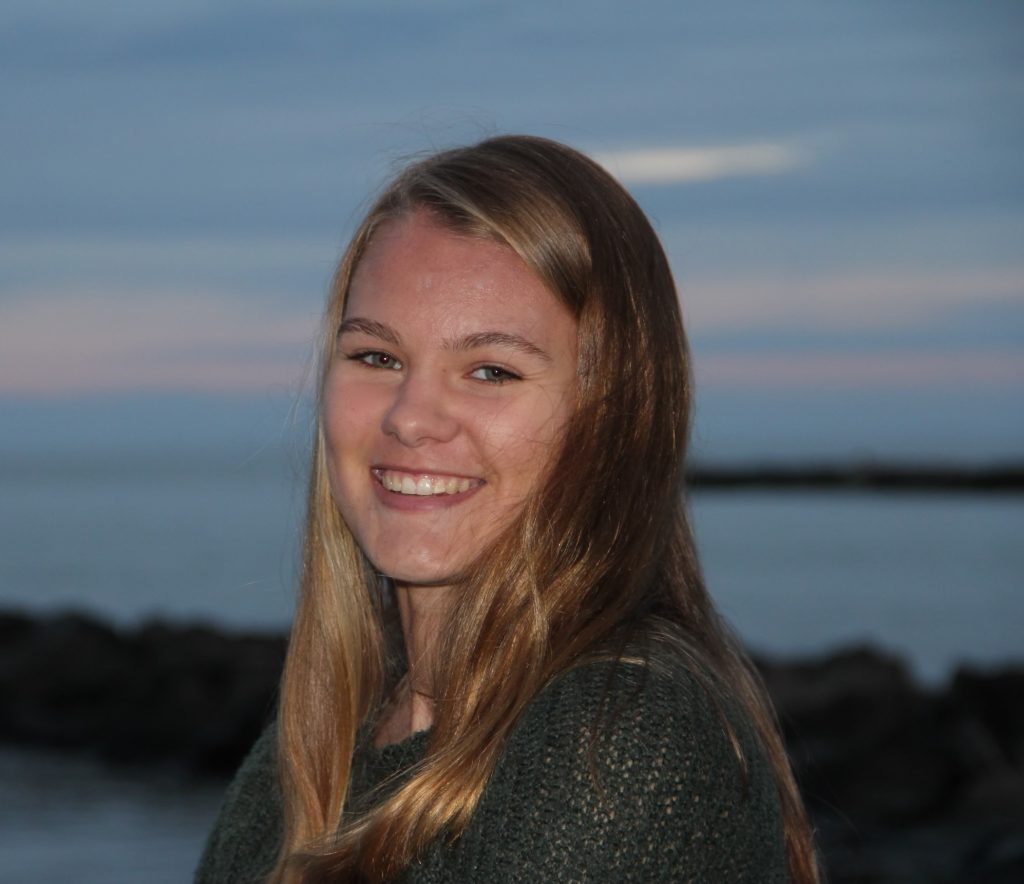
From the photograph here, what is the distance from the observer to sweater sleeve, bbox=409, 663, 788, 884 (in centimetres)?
179

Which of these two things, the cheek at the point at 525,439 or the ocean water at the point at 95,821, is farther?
the ocean water at the point at 95,821

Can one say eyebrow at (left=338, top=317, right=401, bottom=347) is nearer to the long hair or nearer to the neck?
the long hair

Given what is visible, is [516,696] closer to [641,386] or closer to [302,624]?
[641,386]

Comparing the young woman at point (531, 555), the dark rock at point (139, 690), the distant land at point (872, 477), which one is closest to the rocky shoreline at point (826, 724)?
the dark rock at point (139, 690)

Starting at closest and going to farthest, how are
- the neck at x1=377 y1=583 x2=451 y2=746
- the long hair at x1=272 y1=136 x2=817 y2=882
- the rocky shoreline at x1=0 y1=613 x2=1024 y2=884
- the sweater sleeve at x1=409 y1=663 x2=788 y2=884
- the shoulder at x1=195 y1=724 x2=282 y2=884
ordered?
the sweater sleeve at x1=409 y1=663 x2=788 y2=884, the long hair at x1=272 y1=136 x2=817 y2=882, the neck at x1=377 y1=583 x2=451 y2=746, the shoulder at x1=195 y1=724 x2=282 y2=884, the rocky shoreline at x1=0 y1=613 x2=1024 y2=884

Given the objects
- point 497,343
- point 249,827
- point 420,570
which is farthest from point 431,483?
point 249,827

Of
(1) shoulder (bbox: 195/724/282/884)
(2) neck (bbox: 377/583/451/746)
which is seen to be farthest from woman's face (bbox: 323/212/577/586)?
A: (1) shoulder (bbox: 195/724/282/884)

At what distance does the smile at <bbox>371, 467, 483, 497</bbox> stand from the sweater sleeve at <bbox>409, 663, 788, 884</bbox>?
35cm

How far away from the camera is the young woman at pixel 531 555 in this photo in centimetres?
183

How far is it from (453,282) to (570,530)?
38cm

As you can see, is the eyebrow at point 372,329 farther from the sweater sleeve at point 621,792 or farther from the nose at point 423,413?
the sweater sleeve at point 621,792

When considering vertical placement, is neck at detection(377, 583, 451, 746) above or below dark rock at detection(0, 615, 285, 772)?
above

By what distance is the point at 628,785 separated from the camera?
70.2 inches

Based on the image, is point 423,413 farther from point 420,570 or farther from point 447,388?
point 420,570
